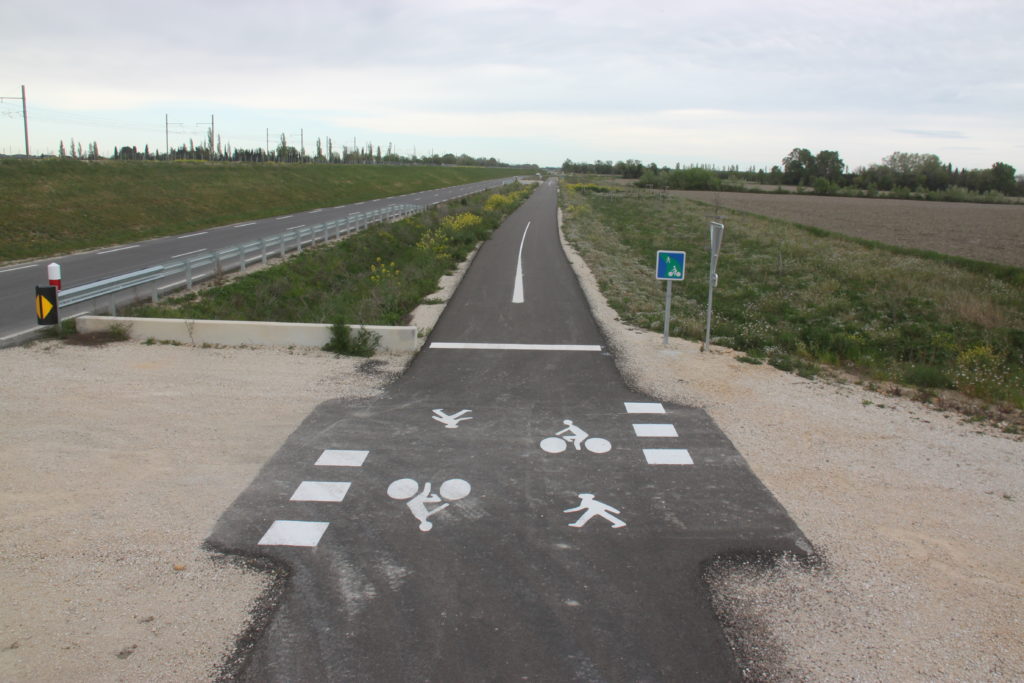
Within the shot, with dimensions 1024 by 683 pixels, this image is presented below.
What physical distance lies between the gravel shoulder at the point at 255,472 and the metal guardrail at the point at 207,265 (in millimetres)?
2743

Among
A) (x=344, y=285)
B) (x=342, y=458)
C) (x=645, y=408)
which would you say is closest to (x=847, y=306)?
(x=645, y=408)

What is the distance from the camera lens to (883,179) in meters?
135

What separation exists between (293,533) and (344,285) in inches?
596

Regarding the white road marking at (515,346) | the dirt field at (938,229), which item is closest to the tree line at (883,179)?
the dirt field at (938,229)

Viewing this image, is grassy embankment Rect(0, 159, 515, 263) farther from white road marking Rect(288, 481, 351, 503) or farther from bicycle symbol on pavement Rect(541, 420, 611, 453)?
bicycle symbol on pavement Rect(541, 420, 611, 453)

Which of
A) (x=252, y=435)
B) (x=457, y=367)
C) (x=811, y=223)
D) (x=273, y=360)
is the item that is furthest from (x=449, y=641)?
(x=811, y=223)

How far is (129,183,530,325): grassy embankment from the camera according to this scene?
13.9 m

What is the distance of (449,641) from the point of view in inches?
162

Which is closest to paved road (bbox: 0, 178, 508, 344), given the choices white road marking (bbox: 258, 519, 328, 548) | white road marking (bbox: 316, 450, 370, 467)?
white road marking (bbox: 316, 450, 370, 467)

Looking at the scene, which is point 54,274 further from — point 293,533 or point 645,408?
point 645,408

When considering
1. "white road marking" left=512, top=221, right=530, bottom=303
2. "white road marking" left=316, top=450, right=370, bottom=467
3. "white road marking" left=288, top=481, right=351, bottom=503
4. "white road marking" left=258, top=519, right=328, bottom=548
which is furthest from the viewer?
"white road marking" left=512, top=221, right=530, bottom=303

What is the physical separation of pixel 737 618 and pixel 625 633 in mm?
787

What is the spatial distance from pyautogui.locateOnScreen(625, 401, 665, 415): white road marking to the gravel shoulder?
0.41 m

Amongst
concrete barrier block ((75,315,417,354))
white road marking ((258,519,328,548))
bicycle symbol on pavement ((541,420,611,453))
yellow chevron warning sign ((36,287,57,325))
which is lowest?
white road marking ((258,519,328,548))
